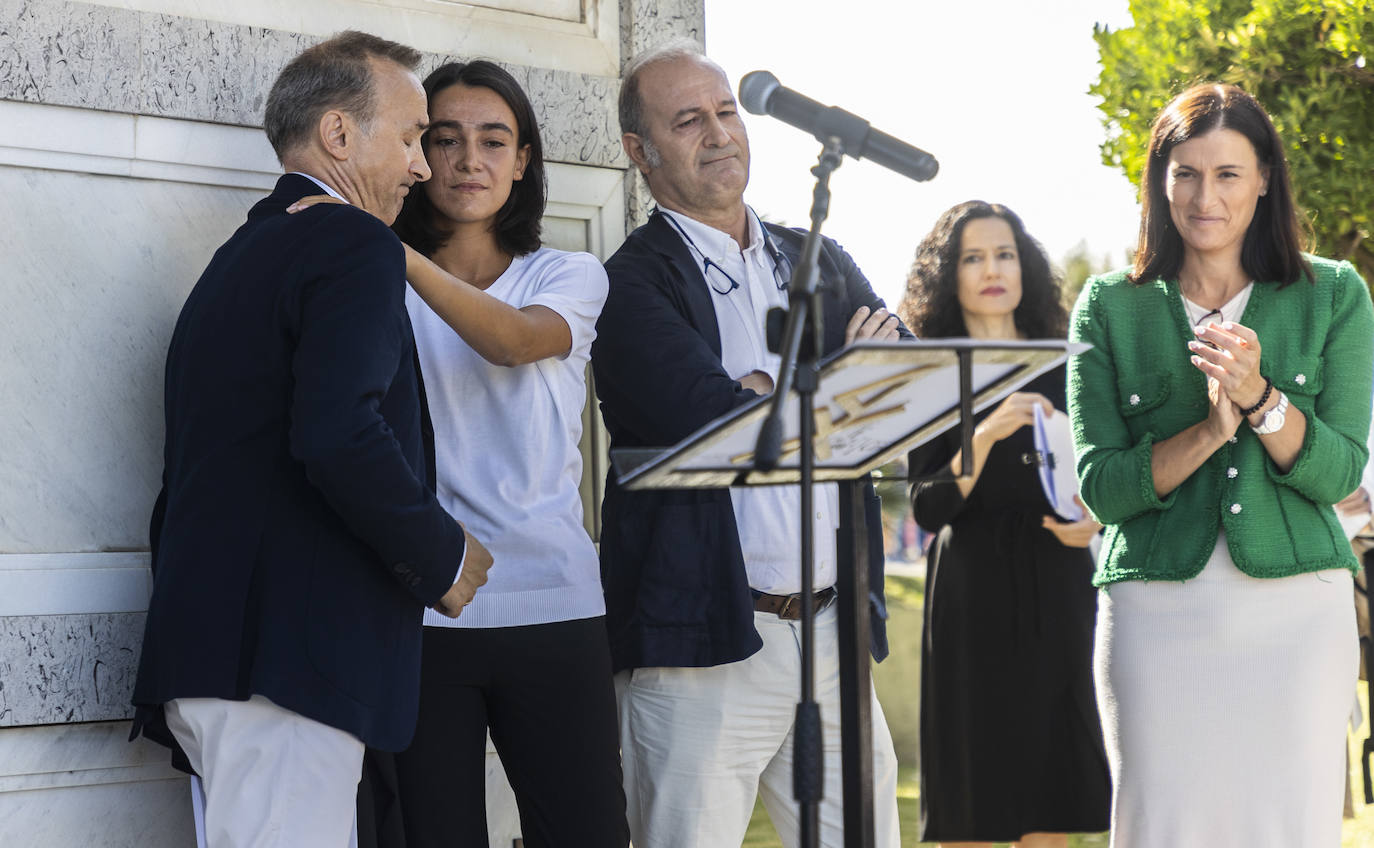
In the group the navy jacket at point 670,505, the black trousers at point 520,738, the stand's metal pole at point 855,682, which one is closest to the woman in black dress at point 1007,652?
the navy jacket at point 670,505

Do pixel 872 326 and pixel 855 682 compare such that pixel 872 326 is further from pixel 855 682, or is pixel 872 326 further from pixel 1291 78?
pixel 1291 78

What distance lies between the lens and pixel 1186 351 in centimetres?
323

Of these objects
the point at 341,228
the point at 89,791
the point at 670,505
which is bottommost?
the point at 89,791

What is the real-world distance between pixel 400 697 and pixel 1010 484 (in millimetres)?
2451

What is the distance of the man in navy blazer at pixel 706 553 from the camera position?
3029mm

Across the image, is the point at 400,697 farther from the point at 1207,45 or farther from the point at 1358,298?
the point at 1207,45

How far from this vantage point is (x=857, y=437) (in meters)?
2.21

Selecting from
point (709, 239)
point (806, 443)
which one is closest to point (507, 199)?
point (709, 239)

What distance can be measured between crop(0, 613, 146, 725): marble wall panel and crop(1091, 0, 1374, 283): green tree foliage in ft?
16.2

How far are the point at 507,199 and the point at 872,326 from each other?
35.6 inches

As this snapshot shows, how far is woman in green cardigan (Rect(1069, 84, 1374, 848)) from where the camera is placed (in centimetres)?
307

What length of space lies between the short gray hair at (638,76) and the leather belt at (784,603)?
3.64 ft

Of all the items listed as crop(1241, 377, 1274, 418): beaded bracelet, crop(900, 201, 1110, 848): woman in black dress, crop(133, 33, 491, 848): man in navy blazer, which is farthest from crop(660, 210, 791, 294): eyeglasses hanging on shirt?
crop(900, 201, 1110, 848): woman in black dress

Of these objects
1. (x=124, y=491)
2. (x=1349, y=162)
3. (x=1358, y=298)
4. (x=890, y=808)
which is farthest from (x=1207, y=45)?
(x=124, y=491)
